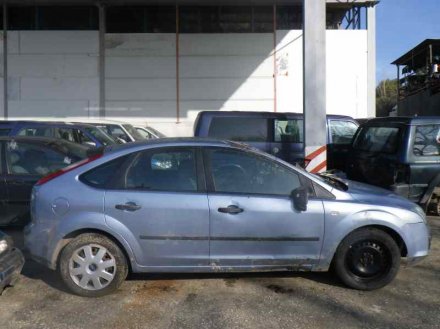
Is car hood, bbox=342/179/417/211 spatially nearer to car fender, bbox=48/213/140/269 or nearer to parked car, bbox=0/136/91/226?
car fender, bbox=48/213/140/269

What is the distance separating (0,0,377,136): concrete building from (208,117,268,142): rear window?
10.7 metres

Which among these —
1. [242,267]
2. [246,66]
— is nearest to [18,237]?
[242,267]

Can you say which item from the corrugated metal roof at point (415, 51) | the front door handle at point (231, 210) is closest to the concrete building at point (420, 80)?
the corrugated metal roof at point (415, 51)

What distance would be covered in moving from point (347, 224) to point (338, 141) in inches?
216

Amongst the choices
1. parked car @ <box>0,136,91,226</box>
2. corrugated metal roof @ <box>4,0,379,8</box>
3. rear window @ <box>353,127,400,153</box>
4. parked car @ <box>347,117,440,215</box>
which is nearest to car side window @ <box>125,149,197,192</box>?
parked car @ <box>0,136,91,226</box>

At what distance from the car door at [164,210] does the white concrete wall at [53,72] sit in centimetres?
1620

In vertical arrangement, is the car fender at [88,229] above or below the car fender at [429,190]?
below

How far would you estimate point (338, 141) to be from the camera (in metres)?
10.4

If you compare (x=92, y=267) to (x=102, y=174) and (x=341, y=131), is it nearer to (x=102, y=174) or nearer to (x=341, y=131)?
(x=102, y=174)

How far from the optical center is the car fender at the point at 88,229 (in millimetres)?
5031

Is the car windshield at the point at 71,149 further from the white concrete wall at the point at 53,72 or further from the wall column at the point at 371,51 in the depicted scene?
the wall column at the point at 371,51

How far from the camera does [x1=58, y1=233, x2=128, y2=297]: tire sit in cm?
507

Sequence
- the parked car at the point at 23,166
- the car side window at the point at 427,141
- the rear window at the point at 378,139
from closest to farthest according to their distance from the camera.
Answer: the parked car at the point at 23,166 → the car side window at the point at 427,141 → the rear window at the point at 378,139

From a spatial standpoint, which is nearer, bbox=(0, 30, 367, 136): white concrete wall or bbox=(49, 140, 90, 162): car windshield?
bbox=(49, 140, 90, 162): car windshield
